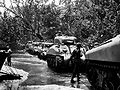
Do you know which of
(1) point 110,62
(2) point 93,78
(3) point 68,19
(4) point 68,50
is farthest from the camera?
(3) point 68,19

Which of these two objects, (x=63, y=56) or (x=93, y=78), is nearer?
(x=93, y=78)

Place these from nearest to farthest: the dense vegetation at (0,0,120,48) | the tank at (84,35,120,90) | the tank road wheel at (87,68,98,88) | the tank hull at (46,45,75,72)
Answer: the tank at (84,35,120,90)
the tank road wheel at (87,68,98,88)
the tank hull at (46,45,75,72)
the dense vegetation at (0,0,120,48)

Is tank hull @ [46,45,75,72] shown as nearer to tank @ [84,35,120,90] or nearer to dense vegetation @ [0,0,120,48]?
dense vegetation @ [0,0,120,48]

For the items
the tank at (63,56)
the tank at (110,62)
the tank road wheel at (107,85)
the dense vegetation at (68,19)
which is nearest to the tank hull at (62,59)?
the tank at (63,56)

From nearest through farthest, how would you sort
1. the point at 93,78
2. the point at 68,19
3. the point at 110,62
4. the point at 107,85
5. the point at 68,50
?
the point at 110,62
the point at 107,85
the point at 93,78
the point at 68,50
the point at 68,19

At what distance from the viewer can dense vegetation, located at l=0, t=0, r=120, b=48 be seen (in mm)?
20203

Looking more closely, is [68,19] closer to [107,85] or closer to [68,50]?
[68,50]

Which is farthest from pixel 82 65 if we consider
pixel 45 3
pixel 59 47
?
pixel 45 3

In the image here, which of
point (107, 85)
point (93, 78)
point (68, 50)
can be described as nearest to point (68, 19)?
point (68, 50)

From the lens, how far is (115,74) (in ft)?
22.2

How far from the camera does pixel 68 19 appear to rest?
123 feet

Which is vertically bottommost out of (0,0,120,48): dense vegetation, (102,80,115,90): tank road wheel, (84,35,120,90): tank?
(102,80,115,90): tank road wheel

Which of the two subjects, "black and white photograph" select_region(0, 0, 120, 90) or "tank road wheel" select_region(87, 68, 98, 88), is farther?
"tank road wheel" select_region(87, 68, 98, 88)

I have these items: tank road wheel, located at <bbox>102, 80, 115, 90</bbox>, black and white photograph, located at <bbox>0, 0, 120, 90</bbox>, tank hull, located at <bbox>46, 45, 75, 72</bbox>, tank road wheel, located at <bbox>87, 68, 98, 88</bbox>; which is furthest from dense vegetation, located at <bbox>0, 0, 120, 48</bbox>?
tank road wheel, located at <bbox>102, 80, 115, 90</bbox>
